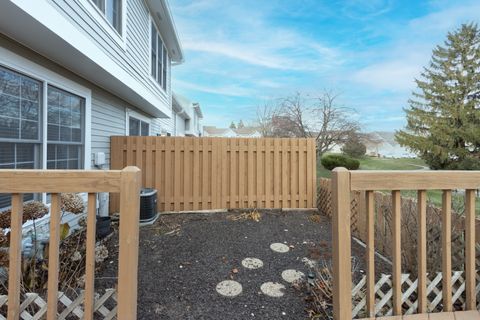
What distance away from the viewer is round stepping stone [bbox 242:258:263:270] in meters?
3.26

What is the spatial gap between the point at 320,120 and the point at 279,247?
11.8 metres

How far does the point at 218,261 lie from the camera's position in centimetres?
339

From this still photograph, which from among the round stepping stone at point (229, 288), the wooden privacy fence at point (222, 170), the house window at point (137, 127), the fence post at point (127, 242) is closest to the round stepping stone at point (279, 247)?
the round stepping stone at point (229, 288)

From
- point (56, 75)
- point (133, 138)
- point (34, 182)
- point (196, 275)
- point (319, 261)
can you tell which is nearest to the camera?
point (34, 182)

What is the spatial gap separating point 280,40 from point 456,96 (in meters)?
11.3

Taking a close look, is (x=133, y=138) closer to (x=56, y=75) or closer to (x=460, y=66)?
(x=56, y=75)

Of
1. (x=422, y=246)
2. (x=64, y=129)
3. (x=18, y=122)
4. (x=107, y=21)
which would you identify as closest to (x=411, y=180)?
(x=422, y=246)

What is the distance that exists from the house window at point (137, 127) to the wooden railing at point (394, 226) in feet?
22.4

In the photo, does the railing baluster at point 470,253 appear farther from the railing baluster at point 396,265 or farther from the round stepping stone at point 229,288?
the round stepping stone at point 229,288

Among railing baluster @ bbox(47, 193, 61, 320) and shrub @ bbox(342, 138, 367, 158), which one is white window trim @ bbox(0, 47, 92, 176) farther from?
shrub @ bbox(342, 138, 367, 158)

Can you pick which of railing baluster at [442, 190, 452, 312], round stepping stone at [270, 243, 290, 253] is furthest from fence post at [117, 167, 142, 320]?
round stepping stone at [270, 243, 290, 253]

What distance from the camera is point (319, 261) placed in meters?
3.37

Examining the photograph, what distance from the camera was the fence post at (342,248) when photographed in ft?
5.43

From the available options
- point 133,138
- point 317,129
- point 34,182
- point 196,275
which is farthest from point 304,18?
point 34,182
